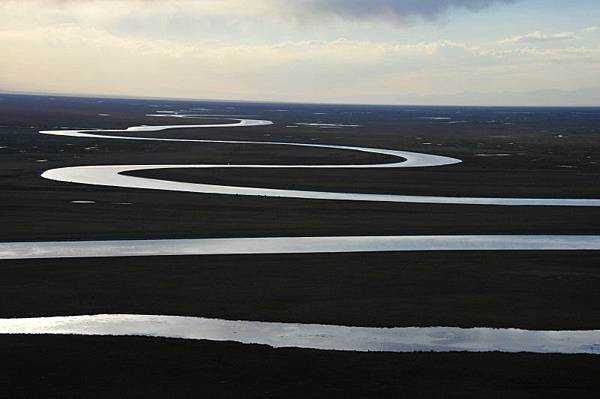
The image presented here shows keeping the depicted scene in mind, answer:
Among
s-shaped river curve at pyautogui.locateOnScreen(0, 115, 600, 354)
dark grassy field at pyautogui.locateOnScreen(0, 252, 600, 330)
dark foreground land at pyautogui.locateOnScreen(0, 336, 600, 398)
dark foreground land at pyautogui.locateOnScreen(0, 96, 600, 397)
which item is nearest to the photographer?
dark foreground land at pyautogui.locateOnScreen(0, 336, 600, 398)

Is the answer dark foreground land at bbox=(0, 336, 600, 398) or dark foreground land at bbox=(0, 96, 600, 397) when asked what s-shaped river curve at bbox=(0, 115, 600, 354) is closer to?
dark foreground land at bbox=(0, 96, 600, 397)

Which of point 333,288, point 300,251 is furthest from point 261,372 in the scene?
point 300,251

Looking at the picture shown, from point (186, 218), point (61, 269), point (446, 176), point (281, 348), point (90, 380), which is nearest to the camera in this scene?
point (90, 380)

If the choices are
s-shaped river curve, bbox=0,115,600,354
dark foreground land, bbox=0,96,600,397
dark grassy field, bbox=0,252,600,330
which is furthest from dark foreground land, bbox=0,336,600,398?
dark grassy field, bbox=0,252,600,330

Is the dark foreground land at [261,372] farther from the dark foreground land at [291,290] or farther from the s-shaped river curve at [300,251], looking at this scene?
the s-shaped river curve at [300,251]

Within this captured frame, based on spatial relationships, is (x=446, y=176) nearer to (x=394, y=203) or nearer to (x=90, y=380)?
(x=394, y=203)

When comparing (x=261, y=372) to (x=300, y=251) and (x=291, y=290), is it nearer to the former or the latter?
(x=291, y=290)

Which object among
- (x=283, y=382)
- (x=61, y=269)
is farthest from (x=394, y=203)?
(x=283, y=382)

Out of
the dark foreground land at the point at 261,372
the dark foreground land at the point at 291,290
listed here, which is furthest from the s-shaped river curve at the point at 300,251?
the dark foreground land at the point at 261,372
